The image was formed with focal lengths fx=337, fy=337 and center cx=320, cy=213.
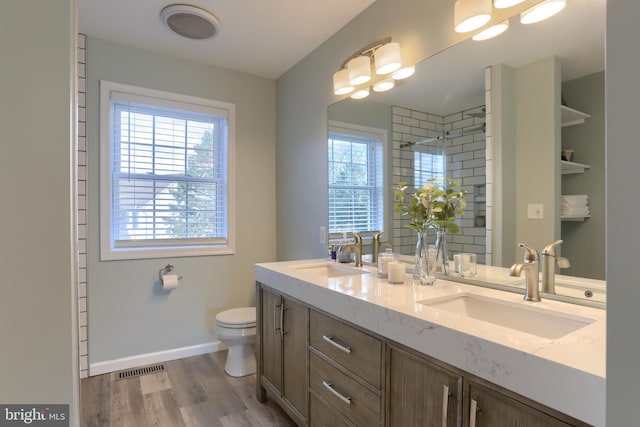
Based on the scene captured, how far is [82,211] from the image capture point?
241 cm

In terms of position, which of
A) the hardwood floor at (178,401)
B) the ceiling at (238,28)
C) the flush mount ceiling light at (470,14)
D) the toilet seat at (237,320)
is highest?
the ceiling at (238,28)

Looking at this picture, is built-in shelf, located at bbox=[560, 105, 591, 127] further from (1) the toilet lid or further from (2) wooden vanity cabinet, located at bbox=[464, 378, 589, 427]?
(1) the toilet lid

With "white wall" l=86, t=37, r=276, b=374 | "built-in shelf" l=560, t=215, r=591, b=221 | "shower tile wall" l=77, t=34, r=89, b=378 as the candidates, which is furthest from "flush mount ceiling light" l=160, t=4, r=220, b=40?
"built-in shelf" l=560, t=215, r=591, b=221

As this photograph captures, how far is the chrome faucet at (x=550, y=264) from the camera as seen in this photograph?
126 centimetres

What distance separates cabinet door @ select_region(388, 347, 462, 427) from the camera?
98cm

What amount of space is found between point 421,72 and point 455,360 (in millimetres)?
1471

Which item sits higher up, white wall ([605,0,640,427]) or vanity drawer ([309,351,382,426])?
white wall ([605,0,640,427])

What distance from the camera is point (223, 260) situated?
296cm

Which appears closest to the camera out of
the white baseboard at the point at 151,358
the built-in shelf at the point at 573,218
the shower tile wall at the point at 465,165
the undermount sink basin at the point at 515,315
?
the undermount sink basin at the point at 515,315

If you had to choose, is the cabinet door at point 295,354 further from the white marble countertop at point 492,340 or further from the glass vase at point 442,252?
the glass vase at point 442,252

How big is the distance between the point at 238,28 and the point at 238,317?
Result: 6.76 feet

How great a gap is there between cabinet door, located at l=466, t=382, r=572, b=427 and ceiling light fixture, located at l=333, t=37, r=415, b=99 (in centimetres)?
159

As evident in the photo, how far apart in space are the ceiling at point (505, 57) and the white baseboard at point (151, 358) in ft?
7.97


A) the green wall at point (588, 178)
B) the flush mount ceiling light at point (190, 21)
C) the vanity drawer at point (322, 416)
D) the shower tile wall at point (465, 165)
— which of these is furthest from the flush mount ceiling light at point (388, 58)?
the vanity drawer at point (322, 416)
